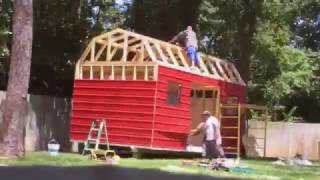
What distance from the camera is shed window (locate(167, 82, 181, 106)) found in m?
20.3

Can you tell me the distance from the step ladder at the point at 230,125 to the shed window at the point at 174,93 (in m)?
3.07

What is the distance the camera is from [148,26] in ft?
92.8

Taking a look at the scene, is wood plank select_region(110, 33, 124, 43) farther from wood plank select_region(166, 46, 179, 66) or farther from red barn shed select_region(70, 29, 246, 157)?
wood plank select_region(166, 46, 179, 66)

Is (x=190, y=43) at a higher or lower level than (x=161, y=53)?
higher

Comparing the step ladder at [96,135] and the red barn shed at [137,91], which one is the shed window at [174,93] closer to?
the red barn shed at [137,91]

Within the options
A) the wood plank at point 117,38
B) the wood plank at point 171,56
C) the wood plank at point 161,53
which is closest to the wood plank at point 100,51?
the wood plank at point 117,38

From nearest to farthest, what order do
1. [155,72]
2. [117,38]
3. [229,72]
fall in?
[155,72] < [117,38] < [229,72]

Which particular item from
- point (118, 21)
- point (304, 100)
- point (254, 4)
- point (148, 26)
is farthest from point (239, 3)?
point (304, 100)

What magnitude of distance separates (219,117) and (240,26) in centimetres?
752

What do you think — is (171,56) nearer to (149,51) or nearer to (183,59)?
(183,59)

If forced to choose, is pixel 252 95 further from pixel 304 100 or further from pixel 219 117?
pixel 219 117

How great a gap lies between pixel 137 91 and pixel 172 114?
1.44 metres

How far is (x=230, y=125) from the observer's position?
2392cm

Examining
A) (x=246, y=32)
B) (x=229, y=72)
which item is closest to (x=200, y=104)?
(x=229, y=72)
